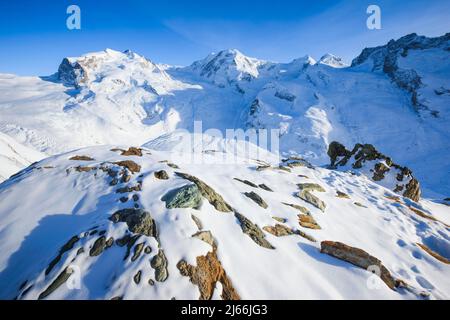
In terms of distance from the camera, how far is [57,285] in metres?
6.43

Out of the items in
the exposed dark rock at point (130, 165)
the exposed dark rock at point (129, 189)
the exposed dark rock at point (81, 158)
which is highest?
the exposed dark rock at point (81, 158)

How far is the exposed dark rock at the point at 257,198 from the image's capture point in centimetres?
1193

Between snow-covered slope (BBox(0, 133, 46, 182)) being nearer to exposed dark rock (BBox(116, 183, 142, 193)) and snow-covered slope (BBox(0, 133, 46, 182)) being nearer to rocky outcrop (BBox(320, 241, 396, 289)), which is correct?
exposed dark rock (BBox(116, 183, 142, 193))

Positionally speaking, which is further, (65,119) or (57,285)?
(65,119)

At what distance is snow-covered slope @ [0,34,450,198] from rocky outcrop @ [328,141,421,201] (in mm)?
22173

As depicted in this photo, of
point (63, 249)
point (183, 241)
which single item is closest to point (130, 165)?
point (63, 249)

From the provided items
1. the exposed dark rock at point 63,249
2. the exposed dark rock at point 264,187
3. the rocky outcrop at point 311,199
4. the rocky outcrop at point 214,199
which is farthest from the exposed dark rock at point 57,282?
the rocky outcrop at point 311,199

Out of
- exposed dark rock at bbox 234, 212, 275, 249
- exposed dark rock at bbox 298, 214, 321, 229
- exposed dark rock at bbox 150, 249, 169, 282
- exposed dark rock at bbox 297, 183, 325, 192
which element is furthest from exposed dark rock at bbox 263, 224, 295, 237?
exposed dark rock at bbox 297, 183, 325, 192

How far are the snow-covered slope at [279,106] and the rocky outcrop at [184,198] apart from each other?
46.4 meters

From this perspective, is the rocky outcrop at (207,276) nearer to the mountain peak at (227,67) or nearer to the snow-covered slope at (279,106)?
the snow-covered slope at (279,106)

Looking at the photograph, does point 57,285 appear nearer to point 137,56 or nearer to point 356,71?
point 356,71

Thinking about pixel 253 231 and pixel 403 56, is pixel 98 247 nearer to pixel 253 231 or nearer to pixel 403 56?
pixel 253 231
